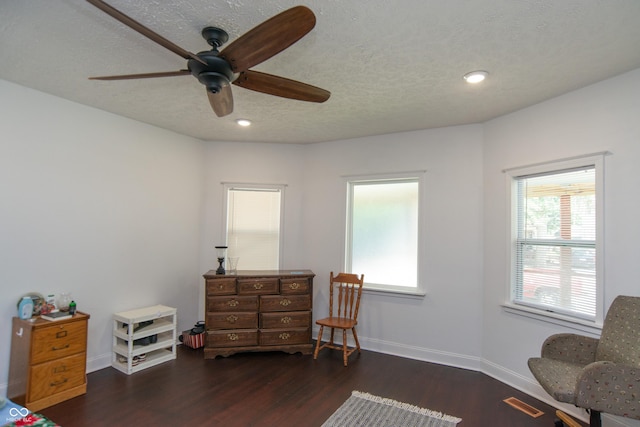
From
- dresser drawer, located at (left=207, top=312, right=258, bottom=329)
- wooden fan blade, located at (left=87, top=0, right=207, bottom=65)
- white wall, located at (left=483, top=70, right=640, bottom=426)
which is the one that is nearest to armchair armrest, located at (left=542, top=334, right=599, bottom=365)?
white wall, located at (left=483, top=70, right=640, bottom=426)

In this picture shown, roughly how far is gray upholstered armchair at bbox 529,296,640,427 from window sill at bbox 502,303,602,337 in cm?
30

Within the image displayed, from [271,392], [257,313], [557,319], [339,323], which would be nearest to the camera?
[557,319]

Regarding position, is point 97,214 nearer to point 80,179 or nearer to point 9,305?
point 80,179

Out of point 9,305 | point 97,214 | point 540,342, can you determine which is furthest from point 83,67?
point 540,342

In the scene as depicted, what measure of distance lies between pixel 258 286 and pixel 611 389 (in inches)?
122

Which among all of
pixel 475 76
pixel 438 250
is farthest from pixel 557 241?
pixel 475 76

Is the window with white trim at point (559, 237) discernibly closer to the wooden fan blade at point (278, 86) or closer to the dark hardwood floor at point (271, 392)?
the dark hardwood floor at point (271, 392)

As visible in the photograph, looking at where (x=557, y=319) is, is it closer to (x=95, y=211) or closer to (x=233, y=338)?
(x=233, y=338)

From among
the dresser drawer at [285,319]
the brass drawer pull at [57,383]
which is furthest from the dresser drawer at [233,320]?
the brass drawer pull at [57,383]

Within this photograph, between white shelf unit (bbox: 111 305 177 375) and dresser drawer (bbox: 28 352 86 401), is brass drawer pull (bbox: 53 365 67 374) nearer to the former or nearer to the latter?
dresser drawer (bbox: 28 352 86 401)

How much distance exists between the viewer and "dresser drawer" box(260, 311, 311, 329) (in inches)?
150

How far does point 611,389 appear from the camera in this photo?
185 centimetres

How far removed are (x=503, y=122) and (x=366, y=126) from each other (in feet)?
4.60

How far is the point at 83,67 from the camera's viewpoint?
2.49 metres
